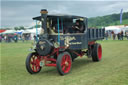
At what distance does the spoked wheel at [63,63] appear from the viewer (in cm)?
586

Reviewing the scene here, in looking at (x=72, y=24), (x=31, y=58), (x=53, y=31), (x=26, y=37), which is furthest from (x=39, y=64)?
(x=26, y=37)

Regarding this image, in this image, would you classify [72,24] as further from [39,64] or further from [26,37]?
[26,37]

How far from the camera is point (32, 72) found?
21.4 feet

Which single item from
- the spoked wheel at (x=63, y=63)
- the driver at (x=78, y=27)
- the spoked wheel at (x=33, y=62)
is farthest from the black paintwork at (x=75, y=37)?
the spoked wheel at (x=33, y=62)

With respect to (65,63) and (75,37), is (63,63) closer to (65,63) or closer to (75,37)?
(65,63)

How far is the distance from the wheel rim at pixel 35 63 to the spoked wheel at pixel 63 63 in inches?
46.6

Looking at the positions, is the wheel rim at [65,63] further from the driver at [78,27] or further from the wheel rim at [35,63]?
the driver at [78,27]

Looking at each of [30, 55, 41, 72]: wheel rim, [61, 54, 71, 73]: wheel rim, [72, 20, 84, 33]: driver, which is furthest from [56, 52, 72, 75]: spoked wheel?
[72, 20, 84, 33]: driver

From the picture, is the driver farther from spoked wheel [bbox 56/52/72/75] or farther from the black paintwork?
spoked wheel [bbox 56/52/72/75]

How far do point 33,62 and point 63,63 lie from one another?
1.28 m

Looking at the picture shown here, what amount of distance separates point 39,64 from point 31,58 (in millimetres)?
396

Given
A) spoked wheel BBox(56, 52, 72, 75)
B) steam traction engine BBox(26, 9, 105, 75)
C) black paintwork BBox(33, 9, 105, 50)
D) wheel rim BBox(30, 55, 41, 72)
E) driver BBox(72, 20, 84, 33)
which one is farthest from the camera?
driver BBox(72, 20, 84, 33)

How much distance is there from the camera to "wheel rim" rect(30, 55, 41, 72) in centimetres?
668

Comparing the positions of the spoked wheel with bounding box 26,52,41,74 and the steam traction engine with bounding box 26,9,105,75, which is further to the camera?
the spoked wheel with bounding box 26,52,41,74
